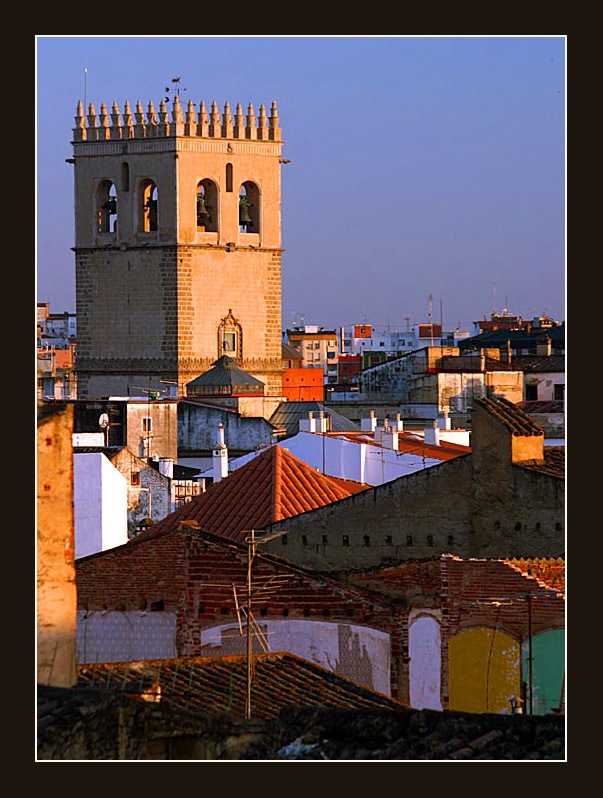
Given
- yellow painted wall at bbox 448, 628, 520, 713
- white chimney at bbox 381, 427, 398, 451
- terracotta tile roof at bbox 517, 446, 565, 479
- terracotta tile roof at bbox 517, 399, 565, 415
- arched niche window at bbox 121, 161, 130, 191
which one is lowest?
yellow painted wall at bbox 448, 628, 520, 713

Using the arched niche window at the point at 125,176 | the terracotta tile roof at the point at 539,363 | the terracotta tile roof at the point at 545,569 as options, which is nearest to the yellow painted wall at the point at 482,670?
the terracotta tile roof at the point at 545,569

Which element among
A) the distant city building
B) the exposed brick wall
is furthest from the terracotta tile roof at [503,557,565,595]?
the distant city building

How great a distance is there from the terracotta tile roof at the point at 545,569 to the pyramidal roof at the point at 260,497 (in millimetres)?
4325

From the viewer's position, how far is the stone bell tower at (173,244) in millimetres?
56688

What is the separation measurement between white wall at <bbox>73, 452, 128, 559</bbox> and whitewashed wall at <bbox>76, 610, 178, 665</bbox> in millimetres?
5246

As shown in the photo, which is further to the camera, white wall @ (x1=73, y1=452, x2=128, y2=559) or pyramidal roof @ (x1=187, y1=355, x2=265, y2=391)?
pyramidal roof @ (x1=187, y1=355, x2=265, y2=391)

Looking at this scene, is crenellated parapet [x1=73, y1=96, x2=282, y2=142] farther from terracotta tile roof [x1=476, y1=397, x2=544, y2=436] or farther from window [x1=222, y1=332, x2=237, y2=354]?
terracotta tile roof [x1=476, y1=397, x2=544, y2=436]

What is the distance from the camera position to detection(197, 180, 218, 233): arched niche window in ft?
188

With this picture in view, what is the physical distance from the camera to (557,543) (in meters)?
18.0

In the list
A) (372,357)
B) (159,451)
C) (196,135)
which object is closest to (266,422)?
(159,451)

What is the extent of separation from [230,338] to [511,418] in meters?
38.6

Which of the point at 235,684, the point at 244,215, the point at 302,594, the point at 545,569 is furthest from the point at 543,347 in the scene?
the point at 235,684

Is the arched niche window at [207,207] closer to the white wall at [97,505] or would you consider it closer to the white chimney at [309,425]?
the white chimney at [309,425]

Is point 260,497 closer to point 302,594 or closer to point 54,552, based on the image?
point 302,594
